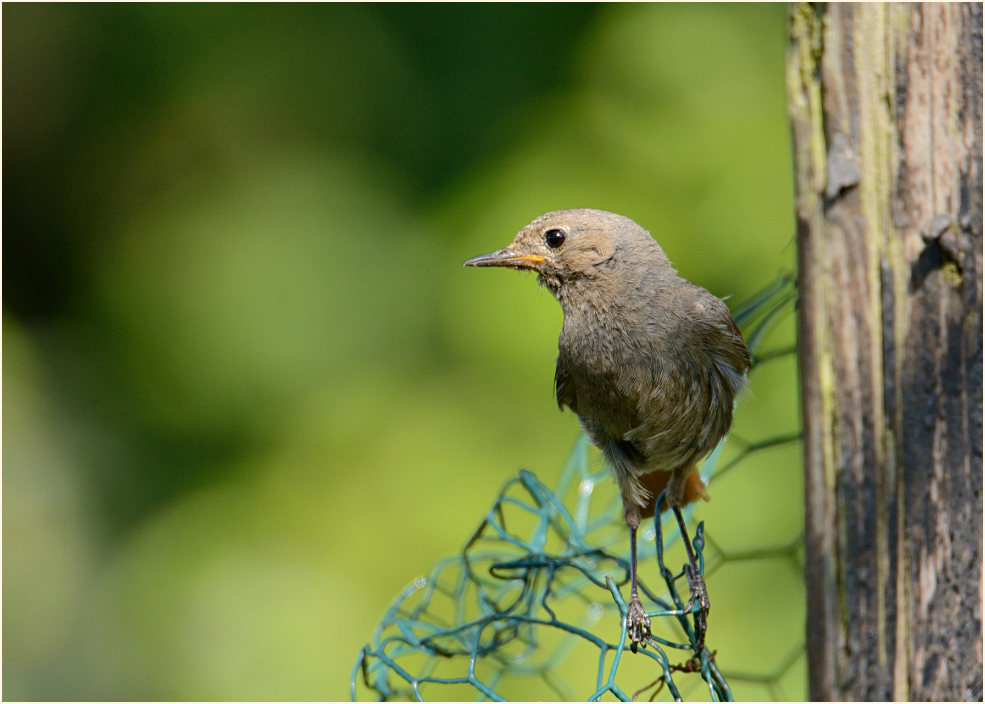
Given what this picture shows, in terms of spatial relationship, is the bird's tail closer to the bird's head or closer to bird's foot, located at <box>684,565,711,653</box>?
bird's foot, located at <box>684,565,711,653</box>

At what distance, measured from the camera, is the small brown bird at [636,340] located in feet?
8.95

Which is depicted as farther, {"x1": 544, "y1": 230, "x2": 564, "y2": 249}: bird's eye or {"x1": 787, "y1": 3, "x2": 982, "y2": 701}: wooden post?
{"x1": 544, "y1": 230, "x2": 564, "y2": 249}: bird's eye

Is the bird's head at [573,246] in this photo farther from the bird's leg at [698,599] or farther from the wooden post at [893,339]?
the bird's leg at [698,599]

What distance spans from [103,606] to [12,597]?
0.43 meters

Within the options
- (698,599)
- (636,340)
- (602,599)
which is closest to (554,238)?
(636,340)

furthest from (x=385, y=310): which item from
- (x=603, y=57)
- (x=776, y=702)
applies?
(x=776, y=702)

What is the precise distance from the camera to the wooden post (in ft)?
7.36

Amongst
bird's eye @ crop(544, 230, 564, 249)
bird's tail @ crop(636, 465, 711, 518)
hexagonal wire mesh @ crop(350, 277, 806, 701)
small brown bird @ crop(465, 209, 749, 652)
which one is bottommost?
hexagonal wire mesh @ crop(350, 277, 806, 701)

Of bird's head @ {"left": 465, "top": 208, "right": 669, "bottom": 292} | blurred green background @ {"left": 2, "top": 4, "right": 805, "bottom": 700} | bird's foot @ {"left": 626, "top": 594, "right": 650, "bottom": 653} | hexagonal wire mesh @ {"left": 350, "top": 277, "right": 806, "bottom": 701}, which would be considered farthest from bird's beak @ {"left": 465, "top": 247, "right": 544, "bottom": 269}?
blurred green background @ {"left": 2, "top": 4, "right": 805, "bottom": 700}

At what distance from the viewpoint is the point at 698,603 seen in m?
2.77

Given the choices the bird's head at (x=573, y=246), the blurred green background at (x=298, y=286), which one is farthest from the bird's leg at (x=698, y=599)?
the blurred green background at (x=298, y=286)

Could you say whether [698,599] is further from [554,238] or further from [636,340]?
[554,238]

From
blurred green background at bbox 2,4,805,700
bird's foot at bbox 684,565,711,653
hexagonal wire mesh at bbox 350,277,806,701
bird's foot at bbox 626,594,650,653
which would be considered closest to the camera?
bird's foot at bbox 684,565,711,653

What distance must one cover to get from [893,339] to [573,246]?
0.90 m
